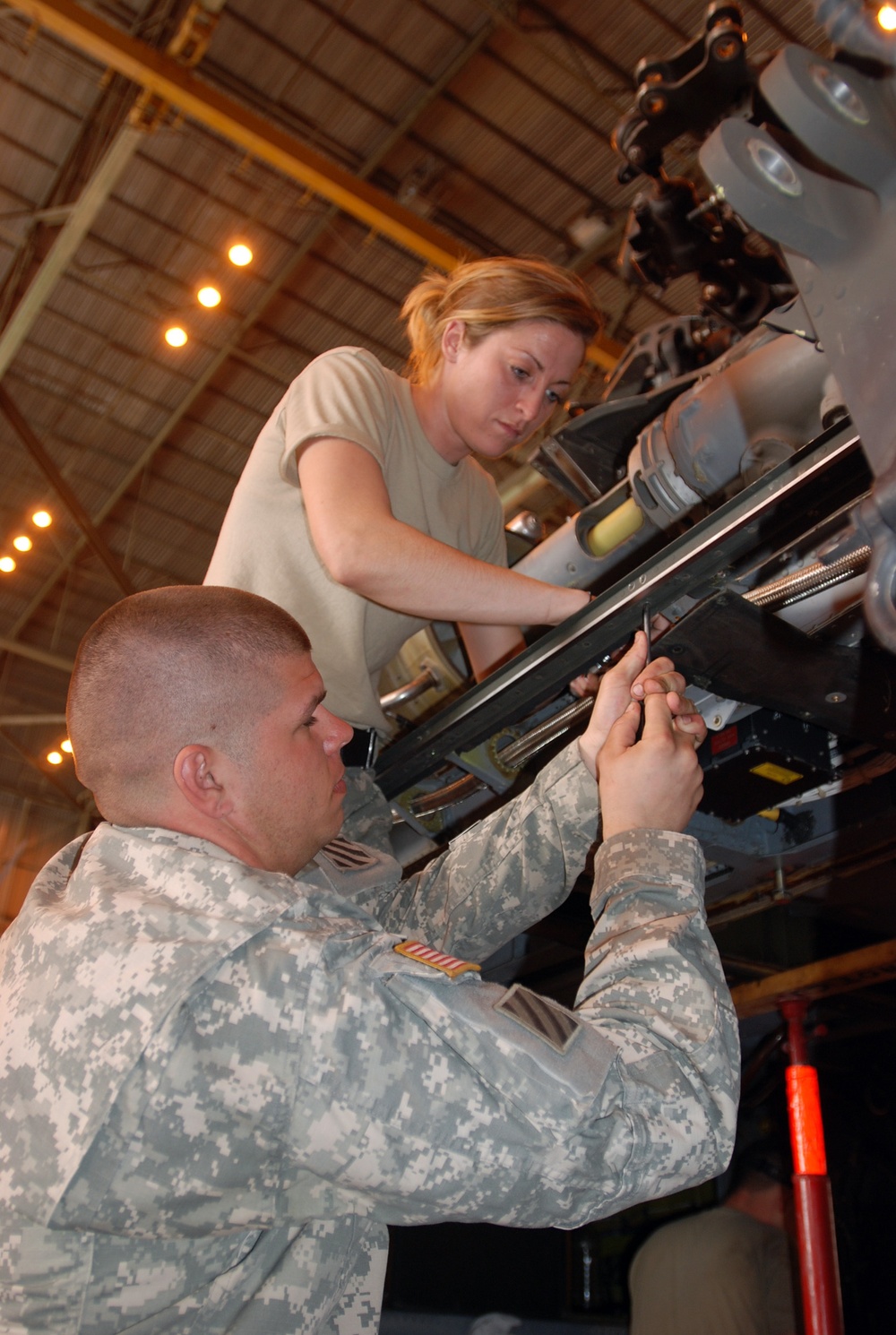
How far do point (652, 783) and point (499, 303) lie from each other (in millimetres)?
1113

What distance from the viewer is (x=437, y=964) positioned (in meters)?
1.10

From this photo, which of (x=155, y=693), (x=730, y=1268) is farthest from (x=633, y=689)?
(x=730, y=1268)

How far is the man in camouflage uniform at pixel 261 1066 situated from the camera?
3.34 feet

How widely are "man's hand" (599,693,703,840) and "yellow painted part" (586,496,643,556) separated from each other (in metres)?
0.77

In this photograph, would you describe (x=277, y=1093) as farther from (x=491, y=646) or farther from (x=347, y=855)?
(x=491, y=646)

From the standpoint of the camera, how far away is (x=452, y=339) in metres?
2.09

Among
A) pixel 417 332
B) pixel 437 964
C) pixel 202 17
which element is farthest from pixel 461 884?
pixel 202 17

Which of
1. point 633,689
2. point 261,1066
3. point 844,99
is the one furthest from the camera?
point 633,689

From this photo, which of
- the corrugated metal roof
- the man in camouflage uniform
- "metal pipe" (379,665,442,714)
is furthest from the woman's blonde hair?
the corrugated metal roof

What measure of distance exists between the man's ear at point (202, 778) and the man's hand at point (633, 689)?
56 centimetres

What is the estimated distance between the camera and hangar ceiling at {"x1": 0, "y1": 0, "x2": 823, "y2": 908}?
5.88m

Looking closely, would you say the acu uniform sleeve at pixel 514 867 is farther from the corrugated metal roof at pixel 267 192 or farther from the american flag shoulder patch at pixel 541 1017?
the corrugated metal roof at pixel 267 192

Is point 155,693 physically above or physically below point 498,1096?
above

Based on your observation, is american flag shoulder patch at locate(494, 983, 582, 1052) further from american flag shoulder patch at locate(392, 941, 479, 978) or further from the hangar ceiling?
the hangar ceiling
